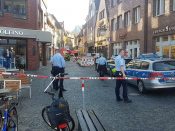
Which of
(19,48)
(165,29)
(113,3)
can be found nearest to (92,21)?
(113,3)

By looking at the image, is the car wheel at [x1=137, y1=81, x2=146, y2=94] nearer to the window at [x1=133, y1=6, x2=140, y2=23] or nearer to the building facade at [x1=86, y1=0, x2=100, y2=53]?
the window at [x1=133, y1=6, x2=140, y2=23]

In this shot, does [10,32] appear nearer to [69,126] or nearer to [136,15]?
[136,15]

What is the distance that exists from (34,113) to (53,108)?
252 cm

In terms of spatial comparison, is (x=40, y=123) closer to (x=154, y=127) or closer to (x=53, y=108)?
(x=53, y=108)

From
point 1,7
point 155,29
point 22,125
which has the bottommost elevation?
point 22,125

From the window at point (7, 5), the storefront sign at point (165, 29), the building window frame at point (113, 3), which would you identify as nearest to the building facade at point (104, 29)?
the building window frame at point (113, 3)

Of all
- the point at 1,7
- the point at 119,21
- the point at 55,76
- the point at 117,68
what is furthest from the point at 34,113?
the point at 119,21

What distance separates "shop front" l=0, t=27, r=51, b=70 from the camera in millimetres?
24594

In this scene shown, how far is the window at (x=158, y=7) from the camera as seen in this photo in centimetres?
2159

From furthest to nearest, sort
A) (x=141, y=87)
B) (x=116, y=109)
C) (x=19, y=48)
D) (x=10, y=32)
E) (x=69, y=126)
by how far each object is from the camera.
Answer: (x=19, y=48) → (x=10, y=32) → (x=141, y=87) → (x=116, y=109) → (x=69, y=126)

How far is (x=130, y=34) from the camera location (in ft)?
92.4

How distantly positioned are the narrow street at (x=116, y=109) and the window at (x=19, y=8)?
13699mm

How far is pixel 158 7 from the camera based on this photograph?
883 inches

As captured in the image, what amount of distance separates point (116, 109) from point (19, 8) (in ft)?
60.6
